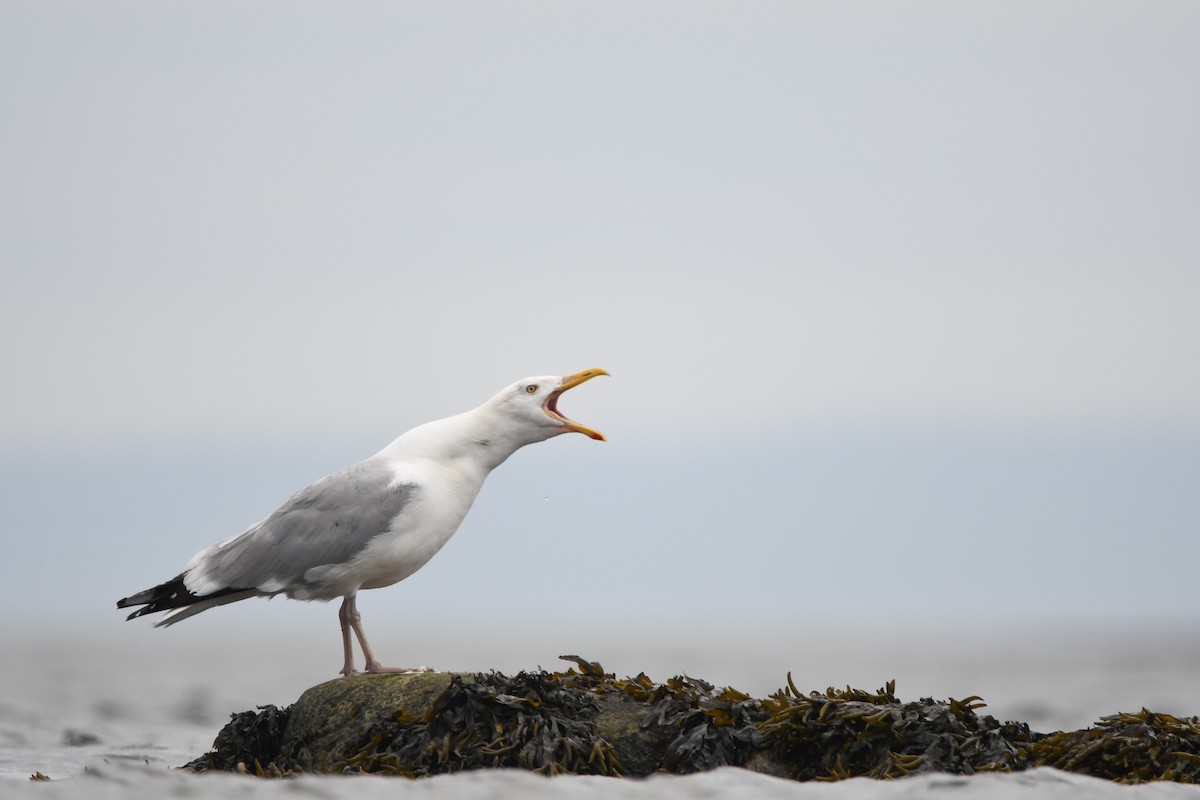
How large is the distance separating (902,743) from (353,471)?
437 cm

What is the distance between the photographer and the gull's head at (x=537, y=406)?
9914 mm

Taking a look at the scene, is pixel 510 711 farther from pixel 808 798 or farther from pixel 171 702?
pixel 171 702

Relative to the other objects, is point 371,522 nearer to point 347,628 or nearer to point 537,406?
point 347,628

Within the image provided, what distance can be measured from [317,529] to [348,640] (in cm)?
82

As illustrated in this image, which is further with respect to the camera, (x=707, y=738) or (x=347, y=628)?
(x=347, y=628)

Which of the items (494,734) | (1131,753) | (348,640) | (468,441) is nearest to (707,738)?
(494,734)

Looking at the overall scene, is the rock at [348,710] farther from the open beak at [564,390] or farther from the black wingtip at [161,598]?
the open beak at [564,390]

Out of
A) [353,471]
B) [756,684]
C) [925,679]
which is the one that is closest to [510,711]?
[353,471]

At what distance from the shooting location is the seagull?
9.32 meters

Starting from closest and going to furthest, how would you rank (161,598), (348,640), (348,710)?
(348,710), (348,640), (161,598)

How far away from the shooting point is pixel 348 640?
9266mm

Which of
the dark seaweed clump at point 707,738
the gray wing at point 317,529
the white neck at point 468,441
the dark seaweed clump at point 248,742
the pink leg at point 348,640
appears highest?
the white neck at point 468,441

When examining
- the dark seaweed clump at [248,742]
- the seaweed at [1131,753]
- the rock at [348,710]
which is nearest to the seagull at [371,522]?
the rock at [348,710]

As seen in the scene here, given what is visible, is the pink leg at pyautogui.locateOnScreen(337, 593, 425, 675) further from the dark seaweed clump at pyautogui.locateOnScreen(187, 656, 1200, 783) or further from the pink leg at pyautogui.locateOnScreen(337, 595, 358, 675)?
the dark seaweed clump at pyautogui.locateOnScreen(187, 656, 1200, 783)
